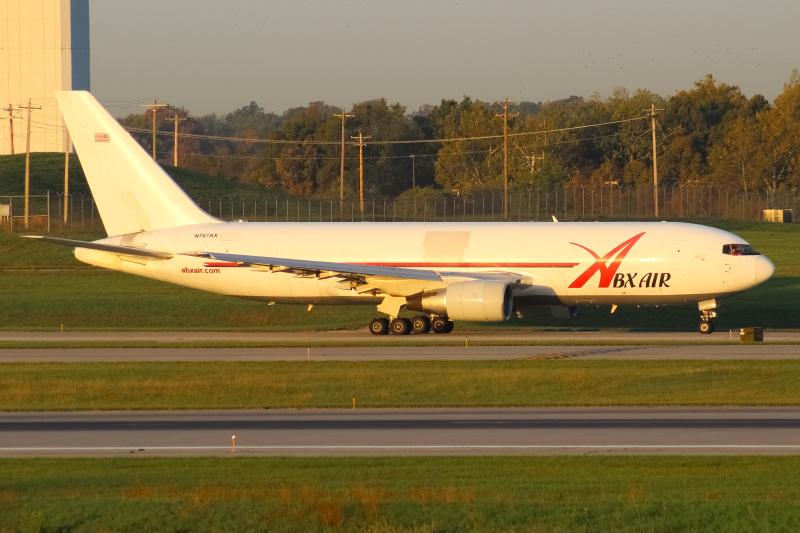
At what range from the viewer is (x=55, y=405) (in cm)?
2603

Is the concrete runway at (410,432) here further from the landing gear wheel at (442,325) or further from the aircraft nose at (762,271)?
the landing gear wheel at (442,325)

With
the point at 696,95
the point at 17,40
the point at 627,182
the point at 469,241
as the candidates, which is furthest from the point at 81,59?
the point at 469,241

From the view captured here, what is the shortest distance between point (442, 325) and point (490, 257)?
3592 millimetres

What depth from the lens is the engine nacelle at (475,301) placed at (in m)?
39.2

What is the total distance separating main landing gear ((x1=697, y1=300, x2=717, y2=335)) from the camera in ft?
135

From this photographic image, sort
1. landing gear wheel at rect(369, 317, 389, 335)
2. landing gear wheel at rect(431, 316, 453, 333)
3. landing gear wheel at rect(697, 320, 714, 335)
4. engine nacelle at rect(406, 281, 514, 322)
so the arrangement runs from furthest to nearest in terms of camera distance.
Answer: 1. landing gear wheel at rect(369, 317, 389, 335)
2. landing gear wheel at rect(431, 316, 453, 333)
3. landing gear wheel at rect(697, 320, 714, 335)
4. engine nacelle at rect(406, 281, 514, 322)

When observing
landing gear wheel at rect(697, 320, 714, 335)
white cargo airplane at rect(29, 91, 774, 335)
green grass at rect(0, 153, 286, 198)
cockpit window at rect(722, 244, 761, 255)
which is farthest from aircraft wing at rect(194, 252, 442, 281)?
green grass at rect(0, 153, 286, 198)

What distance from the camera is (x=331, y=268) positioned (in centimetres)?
4144

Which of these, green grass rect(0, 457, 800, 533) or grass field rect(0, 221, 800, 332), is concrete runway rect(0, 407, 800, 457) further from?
grass field rect(0, 221, 800, 332)

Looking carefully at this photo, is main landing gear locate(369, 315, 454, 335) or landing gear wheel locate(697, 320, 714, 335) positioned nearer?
landing gear wheel locate(697, 320, 714, 335)

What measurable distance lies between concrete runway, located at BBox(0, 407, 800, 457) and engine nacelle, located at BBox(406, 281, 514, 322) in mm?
14674

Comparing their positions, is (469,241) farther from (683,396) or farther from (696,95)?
(696,95)

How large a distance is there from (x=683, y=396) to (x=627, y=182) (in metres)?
97.4

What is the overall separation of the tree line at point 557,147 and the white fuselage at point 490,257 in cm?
6236
